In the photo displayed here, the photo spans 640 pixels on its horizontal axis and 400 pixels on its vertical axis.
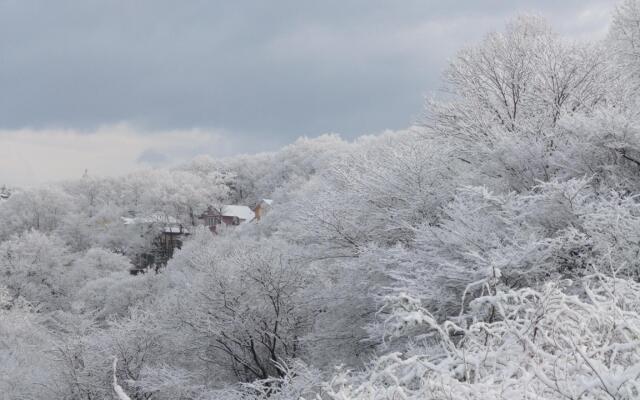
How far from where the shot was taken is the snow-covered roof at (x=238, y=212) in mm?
67625

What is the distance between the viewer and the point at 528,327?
10.7 feet

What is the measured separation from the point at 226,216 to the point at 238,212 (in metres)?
2.37

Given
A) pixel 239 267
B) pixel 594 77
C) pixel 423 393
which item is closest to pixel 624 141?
pixel 594 77

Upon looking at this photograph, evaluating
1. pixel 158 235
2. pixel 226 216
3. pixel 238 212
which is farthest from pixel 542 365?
pixel 238 212

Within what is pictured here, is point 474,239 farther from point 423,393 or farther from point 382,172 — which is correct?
point 423,393

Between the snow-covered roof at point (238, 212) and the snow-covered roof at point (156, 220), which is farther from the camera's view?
the snow-covered roof at point (238, 212)

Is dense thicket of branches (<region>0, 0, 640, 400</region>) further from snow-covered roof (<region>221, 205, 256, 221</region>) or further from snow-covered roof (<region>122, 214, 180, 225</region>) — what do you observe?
snow-covered roof (<region>221, 205, 256, 221</region>)

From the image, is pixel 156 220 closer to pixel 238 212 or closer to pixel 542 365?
pixel 238 212

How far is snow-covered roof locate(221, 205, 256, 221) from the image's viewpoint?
67.6m

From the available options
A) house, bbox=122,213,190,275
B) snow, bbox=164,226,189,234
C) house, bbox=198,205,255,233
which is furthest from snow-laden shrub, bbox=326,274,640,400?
snow, bbox=164,226,189,234

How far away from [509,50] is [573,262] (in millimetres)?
9167

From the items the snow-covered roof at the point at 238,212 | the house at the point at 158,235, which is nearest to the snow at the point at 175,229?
the house at the point at 158,235

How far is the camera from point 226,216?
6719cm

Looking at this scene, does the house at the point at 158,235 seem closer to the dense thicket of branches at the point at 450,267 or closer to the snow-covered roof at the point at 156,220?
the snow-covered roof at the point at 156,220
